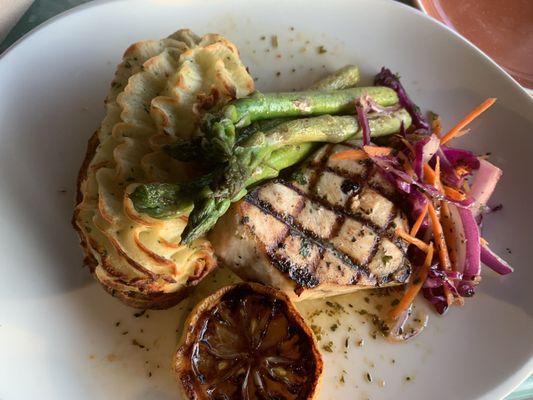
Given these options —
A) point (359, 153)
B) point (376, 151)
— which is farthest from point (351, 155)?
point (376, 151)

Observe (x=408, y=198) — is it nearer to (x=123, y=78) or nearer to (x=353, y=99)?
(x=353, y=99)

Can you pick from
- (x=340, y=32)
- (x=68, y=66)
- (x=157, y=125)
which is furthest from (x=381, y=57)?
(x=68, y=66)

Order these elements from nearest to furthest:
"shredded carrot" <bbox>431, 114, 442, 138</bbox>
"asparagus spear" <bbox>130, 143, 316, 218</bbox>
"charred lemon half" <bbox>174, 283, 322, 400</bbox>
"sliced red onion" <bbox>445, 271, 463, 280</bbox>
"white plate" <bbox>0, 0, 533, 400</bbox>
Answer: "asparagus spear" <bbox>130, 143, 316, 218</bbox>, "charred lemon half" <bbox>174, 283, 322, 400</bbox>, "white plate" <bbox>0, 0, 533, 400</bbox>, "sliced red onion" <bbox>445, 271, 463, 280</bbox>, "shredded carrot" <bbox>431, 114, 442, 138</bbox>

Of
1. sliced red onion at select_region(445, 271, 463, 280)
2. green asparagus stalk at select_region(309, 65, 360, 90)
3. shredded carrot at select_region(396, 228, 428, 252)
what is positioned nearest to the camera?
shredded carrot at select_region(396, 228, 428, 252)

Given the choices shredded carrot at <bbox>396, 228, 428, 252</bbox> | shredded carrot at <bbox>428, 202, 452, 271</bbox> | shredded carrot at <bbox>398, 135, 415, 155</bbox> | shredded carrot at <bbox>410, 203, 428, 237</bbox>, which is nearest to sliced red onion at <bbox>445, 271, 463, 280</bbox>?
shredded carrot at <bbox>428, 202, 452, 271</bbox>

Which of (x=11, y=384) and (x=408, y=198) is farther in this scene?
(x=408, y=198)

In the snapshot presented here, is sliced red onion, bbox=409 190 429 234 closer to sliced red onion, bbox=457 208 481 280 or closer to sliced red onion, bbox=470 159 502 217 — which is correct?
sliced red onion, bbox=457 208 481 280
